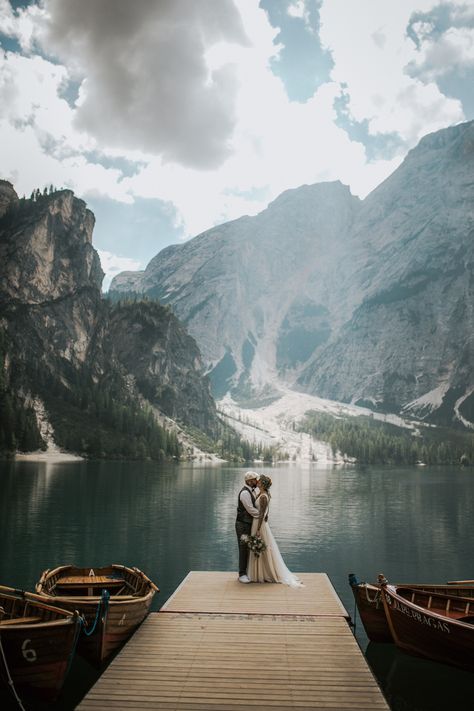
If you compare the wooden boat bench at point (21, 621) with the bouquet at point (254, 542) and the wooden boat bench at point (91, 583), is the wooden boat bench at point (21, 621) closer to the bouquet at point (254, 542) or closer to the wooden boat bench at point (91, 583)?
the wooden boat bench at point (91, 583)

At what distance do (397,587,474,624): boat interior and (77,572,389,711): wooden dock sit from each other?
10.2 ft

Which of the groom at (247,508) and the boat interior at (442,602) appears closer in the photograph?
the boat interior at (442,602)

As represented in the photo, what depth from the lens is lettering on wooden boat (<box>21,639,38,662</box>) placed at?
1591 centimetres

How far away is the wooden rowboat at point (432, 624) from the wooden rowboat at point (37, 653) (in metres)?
12.3

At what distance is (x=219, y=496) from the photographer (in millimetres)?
102938

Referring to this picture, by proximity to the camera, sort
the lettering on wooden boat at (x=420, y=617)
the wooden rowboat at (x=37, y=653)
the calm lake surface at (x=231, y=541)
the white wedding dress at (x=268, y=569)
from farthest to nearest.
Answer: the white wedding dress at (x=268, y=569) → the calm lake surface at (x=231, y=541) → the lettering on wooden boat at (x=420, y=617) → the wooden rowboat at (x=37, y=653)

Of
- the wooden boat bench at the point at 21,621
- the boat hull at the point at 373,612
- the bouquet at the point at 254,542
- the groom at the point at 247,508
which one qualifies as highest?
the groom at the point at 247,508

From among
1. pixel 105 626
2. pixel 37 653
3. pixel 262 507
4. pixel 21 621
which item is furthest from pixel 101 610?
pixel 262 507

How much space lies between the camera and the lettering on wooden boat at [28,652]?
1591cm

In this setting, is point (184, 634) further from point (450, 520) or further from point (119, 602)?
point (450, 520)

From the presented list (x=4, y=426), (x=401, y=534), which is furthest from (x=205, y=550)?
(x=4, y=426)

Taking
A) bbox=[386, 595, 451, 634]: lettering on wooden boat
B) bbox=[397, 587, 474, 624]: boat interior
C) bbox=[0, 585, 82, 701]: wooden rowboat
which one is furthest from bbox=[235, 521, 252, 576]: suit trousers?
bbox=[0, 585, 82, 701]: wooden rowboat

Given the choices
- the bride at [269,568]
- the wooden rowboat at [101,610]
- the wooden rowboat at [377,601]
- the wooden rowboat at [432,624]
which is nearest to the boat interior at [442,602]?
the wooden rowboat at [432,624]

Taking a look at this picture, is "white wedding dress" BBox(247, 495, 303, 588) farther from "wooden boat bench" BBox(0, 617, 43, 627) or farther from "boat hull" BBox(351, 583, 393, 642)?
"wooden boat bench" BBox(0, 617, 43, 627)
